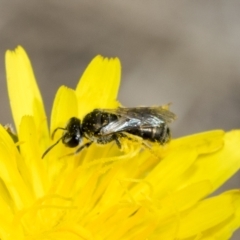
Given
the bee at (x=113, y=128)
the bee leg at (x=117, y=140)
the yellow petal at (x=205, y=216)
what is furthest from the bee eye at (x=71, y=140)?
the yellow petal at (x=205, y=216)

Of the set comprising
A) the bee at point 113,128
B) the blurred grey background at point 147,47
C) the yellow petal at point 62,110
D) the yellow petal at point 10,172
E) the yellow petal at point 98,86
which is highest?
the blurred grey background at point 147,47

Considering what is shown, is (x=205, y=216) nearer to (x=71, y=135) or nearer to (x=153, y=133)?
(x=153, y=133)

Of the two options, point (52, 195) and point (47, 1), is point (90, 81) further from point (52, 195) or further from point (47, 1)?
point (47, 1)

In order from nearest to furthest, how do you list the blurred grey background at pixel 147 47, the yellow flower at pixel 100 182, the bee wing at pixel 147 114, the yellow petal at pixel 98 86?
the yellow flower at pixel 100 182 → the bee wing at pixel 147 114 → the yellow petal at pixel 98 86 → the blurred grey background at pixel 147 47

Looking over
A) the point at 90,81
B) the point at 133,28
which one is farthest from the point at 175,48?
the point at 90,81

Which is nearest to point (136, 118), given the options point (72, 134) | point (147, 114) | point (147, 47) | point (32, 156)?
point (147, 114)

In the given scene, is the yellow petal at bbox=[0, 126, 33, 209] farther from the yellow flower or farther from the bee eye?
the bee eye

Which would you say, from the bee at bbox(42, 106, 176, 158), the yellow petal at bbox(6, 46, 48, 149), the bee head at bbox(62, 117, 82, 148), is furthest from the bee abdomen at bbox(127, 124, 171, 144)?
the yellow petal at bbox(6, 46, 48, 149)

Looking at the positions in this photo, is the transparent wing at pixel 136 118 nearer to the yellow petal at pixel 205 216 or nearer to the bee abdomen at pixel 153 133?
the bee abdomen at pixel 153 133

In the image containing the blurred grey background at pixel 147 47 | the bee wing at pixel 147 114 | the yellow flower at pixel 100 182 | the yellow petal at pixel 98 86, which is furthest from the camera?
the blurred grey background at pixel 147 47
